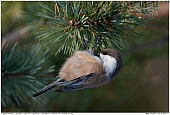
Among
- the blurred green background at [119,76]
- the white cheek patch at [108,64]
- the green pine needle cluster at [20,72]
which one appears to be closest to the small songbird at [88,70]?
the white cheek patch at [108,64]

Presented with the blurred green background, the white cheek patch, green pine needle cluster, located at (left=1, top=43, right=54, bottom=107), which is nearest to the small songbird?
the white cheek patch

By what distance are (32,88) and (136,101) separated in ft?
2.75

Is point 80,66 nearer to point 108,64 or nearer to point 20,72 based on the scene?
point 108,64

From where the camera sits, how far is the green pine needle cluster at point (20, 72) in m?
1.10

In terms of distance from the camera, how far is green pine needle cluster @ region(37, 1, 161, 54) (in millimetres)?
886

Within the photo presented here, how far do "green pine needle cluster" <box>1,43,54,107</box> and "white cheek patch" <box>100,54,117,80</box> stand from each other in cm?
20

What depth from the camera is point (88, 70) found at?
3.17 ft

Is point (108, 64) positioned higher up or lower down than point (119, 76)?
higher up

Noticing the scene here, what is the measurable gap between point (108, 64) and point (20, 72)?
0.30 metres

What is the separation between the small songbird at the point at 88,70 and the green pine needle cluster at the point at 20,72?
129 millimetres

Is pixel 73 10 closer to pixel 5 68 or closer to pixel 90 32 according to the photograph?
pixel 90 32

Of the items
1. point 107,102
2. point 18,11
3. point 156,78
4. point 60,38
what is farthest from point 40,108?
point 60,38

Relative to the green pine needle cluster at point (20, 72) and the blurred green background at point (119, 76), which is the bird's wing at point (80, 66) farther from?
the blurred green background at point (119, 76)

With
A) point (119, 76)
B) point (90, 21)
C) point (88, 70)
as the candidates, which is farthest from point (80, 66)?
point (119, 76)
